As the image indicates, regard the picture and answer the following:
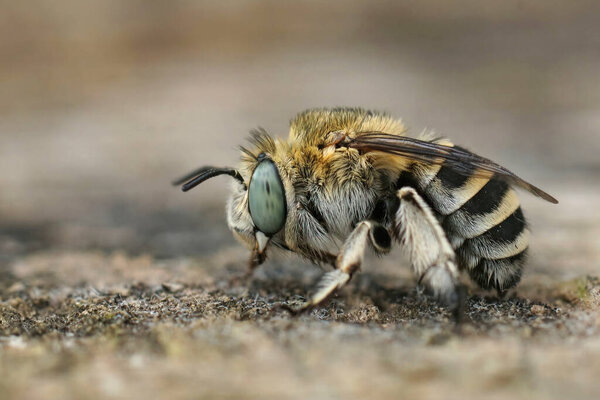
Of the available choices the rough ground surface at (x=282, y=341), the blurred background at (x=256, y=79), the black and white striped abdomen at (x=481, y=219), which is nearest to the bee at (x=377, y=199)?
the black and white striped abdomen at (x=481, y=219)

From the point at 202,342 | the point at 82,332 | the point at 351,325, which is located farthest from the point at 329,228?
the point at 82,332

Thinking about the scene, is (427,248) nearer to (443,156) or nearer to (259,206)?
(443,156)

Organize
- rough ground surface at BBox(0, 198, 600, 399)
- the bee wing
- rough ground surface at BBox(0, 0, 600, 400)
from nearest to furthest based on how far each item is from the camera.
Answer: rough ground surface at BBox(0, 198, 600, 399) < rough ground surface at BBox(0, 0, 600, 400) < the bee wing

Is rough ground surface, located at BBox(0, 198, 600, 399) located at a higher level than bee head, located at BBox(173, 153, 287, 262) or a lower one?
lower

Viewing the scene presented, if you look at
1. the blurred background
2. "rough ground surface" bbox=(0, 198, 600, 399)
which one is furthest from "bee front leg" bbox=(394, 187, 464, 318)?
the blurred background

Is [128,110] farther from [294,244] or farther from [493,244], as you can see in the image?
[493,244]

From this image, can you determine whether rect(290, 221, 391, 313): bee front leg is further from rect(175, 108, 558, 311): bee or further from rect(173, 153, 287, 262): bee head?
rect(173, 153, 287, 262): bee head

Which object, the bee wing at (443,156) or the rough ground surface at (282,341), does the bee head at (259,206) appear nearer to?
the rough ground surface at (282,341)

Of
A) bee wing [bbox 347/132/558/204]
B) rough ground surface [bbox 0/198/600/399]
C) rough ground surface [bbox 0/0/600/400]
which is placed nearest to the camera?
rough ground surface [bbox 0/198/600/399]
